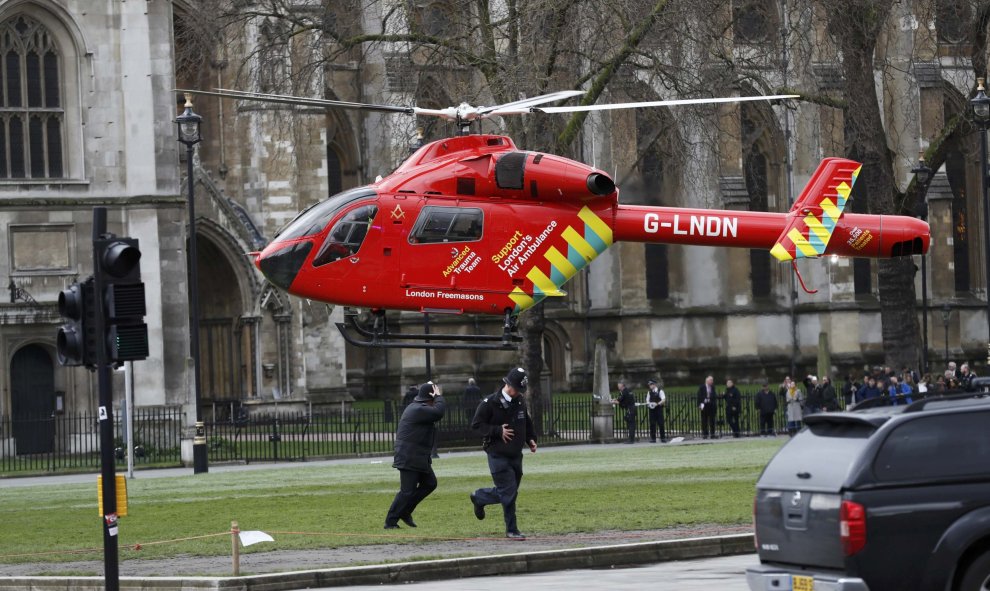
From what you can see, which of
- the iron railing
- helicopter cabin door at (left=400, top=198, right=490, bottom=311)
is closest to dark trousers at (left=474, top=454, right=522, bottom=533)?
helicopter cabin door at (left=400, top=198, right=490, bottom=311)

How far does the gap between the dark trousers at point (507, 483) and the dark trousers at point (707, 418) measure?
23.7 m

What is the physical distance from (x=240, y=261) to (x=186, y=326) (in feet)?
22.5

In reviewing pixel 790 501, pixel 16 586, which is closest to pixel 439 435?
pixel 16 586

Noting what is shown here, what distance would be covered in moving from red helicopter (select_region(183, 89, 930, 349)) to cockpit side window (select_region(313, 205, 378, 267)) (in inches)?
0.5

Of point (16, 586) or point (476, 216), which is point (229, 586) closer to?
point (16, 586)

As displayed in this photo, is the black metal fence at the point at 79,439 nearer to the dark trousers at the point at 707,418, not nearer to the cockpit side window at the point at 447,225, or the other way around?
the dark trousers at the point at 707,418

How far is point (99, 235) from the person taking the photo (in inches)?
552

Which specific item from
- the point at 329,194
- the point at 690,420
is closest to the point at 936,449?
the point at 690,420

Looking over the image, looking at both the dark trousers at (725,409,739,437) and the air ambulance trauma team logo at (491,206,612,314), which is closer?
the air ambulance trauma team logo at (491,206,612,314)

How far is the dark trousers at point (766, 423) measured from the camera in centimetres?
4313

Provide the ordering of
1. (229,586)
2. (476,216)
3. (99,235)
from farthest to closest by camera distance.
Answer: (476,216) < (229,586) < (99,235)

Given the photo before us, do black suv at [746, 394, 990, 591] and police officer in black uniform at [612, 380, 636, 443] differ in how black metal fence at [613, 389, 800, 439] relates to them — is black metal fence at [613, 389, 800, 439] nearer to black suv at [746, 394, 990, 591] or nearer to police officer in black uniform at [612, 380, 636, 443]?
police officer in black uniform at [612, 380, 636, 443]

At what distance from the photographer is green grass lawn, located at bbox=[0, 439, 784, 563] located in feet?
63.7

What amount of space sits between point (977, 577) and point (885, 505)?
2.48 feet
